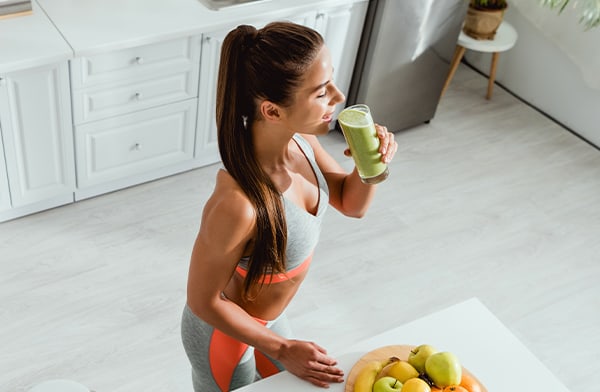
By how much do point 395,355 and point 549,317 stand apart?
5.04ft

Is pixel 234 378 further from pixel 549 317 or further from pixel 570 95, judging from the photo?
pixel 570 95

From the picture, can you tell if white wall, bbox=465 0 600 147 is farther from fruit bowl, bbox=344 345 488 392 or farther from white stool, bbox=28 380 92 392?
white stool, bbox=28 380 92 392

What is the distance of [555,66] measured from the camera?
4.12 meters

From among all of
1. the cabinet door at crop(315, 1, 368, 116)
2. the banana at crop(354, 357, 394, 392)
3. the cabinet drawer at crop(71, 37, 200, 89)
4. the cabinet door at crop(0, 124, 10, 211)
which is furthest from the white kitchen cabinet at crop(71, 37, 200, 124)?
the banana at crop(354, 357, 394, 392)

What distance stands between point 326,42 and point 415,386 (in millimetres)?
2127

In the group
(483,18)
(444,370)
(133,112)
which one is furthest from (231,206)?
(483,18)

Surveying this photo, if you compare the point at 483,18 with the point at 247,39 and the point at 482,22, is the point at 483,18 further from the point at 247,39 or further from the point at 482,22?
the point at 247,39

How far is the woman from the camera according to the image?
1434 mm

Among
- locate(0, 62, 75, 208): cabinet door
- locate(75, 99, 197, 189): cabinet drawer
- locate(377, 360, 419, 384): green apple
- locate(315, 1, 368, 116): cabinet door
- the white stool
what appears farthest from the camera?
locate(315, 1, 368, 116): cabinet door

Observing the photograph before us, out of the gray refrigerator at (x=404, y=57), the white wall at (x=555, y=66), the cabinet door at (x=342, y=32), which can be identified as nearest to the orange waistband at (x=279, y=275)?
the cabinet door at (x=342, y=32)

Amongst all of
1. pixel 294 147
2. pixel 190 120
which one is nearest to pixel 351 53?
pixel 190 120

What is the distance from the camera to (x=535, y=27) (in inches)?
163

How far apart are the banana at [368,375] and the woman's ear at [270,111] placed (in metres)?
0.56

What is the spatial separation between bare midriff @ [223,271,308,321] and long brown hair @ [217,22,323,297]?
0.42 feet
